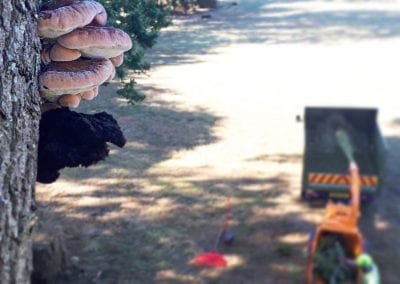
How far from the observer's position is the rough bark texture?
152 centimetres

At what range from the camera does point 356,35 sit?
1557 centimetres

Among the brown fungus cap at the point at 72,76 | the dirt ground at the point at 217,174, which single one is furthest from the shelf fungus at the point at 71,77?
the dirt ground at the point at 217,174

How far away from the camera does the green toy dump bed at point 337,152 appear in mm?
5875

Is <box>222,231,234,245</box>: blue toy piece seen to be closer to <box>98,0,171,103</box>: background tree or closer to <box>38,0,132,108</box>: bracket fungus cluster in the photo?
<box>98,0,171,103</box>: background tree

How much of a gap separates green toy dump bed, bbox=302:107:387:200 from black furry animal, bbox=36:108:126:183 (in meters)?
4.00

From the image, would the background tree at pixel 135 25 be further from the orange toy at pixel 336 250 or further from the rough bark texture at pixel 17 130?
the rough bark texture at pixel 17 130

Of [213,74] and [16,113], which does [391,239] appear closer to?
[16,113]

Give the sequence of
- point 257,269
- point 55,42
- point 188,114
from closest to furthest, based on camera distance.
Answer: point 55,42, point 257,269, point 188,114

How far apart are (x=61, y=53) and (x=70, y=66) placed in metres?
0.06

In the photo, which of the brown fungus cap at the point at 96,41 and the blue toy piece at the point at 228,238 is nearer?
the brown fungus cap at the point at 96,41

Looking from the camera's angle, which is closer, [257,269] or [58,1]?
[58,1]

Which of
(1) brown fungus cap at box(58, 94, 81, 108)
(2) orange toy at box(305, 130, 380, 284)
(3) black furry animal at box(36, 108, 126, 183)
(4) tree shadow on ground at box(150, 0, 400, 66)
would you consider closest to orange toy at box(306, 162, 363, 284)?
(2) orange toy at box(305, 130, 380, 284)

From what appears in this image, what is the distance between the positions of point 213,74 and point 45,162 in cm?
985

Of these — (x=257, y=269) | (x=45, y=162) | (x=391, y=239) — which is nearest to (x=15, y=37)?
(x=45, y=162)
